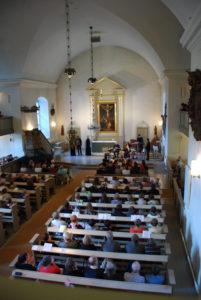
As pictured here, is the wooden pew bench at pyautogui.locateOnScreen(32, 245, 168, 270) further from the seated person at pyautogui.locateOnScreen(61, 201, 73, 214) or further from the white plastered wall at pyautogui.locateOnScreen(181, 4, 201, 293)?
the seated person at pyautogui.locateOnScreen(61, 201, 73, 214)

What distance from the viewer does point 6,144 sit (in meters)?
16.8

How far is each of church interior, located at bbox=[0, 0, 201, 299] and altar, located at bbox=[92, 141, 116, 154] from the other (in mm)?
80

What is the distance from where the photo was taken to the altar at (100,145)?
19516 mm

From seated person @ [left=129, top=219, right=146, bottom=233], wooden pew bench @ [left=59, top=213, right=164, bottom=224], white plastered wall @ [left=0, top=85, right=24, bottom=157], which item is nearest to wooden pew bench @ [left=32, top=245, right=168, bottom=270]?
seated person @ [left=129, top=219, right=146, bottom=233]

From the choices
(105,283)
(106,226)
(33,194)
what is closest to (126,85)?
(33,194)

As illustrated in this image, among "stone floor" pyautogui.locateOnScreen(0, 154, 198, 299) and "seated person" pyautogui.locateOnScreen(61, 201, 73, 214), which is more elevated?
"seated person" pyautogui.locateOnScreen(61, 201, 73, 214)

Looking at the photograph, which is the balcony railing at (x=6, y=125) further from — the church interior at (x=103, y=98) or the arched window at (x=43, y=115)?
the arched window at (x=43, y=115)

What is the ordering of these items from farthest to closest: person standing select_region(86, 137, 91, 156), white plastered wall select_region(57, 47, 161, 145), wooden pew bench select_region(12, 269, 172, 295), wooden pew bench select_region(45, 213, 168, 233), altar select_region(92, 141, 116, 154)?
altar select_region(92, 141, 116, 154)
white plastered wall select_region(57, 47, 161, 145)
person standing select_region(86, 137, 91, 156)
wooden pew bench select_region(45, 213, 168, 233)
wooden pew bench select_region(12, 269, 172, 295)

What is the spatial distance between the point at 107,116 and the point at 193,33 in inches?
579

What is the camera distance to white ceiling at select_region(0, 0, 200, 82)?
10328 millimetres

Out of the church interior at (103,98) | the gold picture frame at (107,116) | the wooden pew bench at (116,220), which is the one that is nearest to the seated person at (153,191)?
the church interior at (103,98)

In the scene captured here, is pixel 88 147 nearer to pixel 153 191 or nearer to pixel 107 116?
pixel 107 116

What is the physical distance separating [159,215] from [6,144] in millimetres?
12826

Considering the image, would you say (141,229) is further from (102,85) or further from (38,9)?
(102,85)
